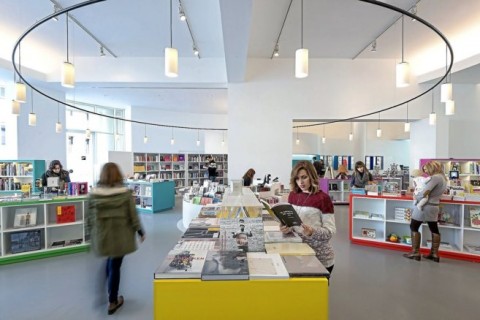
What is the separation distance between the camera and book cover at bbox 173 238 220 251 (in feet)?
6.57

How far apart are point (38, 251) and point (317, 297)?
16.3 feet

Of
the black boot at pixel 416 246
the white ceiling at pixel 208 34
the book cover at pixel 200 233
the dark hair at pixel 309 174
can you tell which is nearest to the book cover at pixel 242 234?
the book cover at pixel 200 233

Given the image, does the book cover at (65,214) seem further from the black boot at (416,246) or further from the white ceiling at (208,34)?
the black boot at (416,246)

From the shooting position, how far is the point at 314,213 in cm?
221

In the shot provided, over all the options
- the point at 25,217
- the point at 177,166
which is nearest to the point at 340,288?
the point at 25,217

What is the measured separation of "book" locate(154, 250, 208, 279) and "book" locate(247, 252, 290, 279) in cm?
31

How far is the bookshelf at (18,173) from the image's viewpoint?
6898 millimetres

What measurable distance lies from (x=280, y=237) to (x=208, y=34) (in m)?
5.35

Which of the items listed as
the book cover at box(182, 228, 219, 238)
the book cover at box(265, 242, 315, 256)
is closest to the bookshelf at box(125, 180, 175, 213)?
the book cover at box(182, 228, 219, 238)

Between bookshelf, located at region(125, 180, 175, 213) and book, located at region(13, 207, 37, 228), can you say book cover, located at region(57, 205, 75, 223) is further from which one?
bookshelf, located at region(125, 180, 175, 213)

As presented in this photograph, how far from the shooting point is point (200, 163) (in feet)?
44.8

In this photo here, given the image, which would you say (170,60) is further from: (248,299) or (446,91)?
(446,91)

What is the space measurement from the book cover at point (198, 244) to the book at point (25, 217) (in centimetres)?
395

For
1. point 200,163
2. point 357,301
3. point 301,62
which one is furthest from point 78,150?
point 357,301
